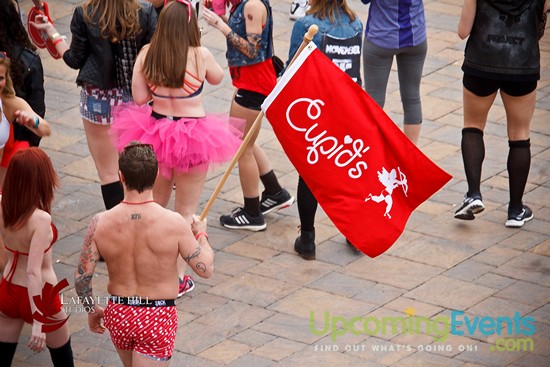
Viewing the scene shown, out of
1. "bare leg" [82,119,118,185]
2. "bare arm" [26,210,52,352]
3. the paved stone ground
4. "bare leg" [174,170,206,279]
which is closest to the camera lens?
"bare arm" [26,210,52,352]

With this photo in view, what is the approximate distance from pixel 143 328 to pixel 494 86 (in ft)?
12.8

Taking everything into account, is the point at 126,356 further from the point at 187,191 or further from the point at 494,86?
the point at 494,86

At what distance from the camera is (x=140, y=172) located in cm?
583

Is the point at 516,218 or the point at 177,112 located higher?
the point at 177,112

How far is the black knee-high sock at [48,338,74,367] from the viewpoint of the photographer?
260 inches

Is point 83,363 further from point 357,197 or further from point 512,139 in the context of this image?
point 512,139

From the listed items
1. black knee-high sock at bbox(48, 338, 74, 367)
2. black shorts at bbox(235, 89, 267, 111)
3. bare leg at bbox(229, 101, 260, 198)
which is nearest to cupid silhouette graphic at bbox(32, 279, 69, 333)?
black knee-high sock at bbox(48, 338, 74, 367)

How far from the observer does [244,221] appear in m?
8.77

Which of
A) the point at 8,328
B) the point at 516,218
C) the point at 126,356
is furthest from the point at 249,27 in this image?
the point at 126,356

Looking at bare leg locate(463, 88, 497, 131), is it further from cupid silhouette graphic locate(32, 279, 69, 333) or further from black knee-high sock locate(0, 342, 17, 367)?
black knee-high sock locate(0, 342, 17, 367)

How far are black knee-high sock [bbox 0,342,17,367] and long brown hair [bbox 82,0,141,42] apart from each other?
2.34m

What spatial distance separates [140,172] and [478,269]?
3.25 m

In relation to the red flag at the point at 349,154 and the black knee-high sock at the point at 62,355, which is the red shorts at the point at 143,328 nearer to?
the black knee-high sock at the point at 62,355

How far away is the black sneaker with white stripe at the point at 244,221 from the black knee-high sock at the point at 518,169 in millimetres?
1918
